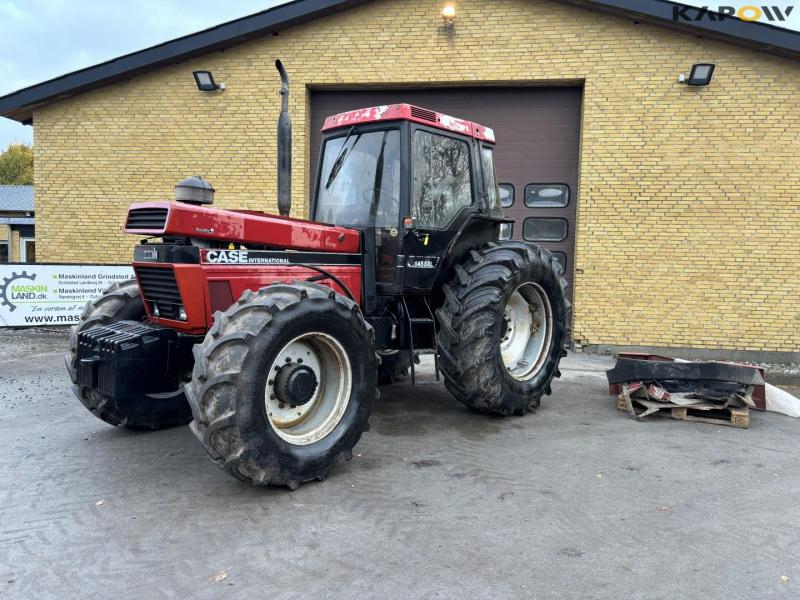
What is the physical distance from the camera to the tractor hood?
3828 mm

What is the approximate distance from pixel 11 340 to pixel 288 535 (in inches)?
340

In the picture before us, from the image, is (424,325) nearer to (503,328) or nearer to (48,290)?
(503,328)

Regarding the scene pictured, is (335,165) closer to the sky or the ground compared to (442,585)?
closer to the sky

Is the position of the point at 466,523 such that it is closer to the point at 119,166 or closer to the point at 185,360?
the point at 185,360

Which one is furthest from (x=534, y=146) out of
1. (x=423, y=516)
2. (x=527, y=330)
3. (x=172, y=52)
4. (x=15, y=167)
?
(x=15, y=167)

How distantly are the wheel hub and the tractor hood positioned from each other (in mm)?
1036

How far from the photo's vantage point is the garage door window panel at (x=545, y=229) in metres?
10.1

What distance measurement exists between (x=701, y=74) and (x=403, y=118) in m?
6.58

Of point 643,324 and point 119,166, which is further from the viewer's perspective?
point 119,166

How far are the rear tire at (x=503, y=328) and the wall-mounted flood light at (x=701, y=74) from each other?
17.3ft

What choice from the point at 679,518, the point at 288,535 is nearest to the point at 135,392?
the point at 288,535

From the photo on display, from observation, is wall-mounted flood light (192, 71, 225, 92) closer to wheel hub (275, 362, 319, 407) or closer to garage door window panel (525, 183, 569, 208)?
garage door window panel (525, 183, 569, 208)

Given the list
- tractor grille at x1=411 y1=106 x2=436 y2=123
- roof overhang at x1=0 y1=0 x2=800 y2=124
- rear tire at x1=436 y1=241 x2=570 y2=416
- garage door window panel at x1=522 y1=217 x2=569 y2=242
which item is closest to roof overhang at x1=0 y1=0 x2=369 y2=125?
roof overhang at x1=0 y1=0 x2=800 y2=124

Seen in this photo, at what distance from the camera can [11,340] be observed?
31.3 feet
